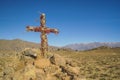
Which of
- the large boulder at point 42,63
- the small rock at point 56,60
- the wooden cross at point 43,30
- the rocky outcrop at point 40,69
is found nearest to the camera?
the rocky outcrop at point 40,69

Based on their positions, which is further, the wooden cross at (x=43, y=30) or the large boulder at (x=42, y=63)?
the large boulder at (x=42, y=63)

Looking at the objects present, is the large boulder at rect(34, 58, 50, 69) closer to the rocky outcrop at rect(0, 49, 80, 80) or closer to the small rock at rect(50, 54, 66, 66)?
the rocky outcrop at rect(0, 49, 80, 80)

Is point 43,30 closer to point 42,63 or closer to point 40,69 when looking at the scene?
point 42,63

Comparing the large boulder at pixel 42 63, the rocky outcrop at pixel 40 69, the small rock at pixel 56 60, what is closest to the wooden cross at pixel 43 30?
the large boulder at pixel 42 63

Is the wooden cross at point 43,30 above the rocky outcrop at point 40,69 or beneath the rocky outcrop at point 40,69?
above

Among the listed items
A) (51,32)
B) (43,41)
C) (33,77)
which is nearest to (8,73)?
(33,77)

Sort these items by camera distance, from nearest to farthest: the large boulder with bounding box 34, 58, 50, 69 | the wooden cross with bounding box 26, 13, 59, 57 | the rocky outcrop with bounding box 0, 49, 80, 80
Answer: the rocky outcrop with bounding box 0, 49, 80, 80 < the wooden cross with bounding box 26, 13, 59, 57 < the large boulder with bounding box 34, 58, 50, 69

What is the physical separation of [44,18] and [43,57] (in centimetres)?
385

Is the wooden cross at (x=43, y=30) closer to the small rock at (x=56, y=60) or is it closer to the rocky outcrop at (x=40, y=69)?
the rocky outcrop at (x=40, y=69)

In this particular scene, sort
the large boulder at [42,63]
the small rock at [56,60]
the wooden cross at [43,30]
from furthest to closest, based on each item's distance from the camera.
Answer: the small rock at [56,60] → the large boulder at [42,63] → the wooden cross at [43,30]

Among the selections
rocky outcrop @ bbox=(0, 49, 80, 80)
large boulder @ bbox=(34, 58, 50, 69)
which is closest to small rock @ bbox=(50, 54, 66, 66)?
rocky outcrop @ bbox=(0, 49, 80, 80)

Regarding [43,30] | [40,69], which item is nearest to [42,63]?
[40,69]

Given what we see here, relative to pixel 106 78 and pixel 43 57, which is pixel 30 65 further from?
pixel 106 78

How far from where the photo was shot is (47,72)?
20438 millimetres
